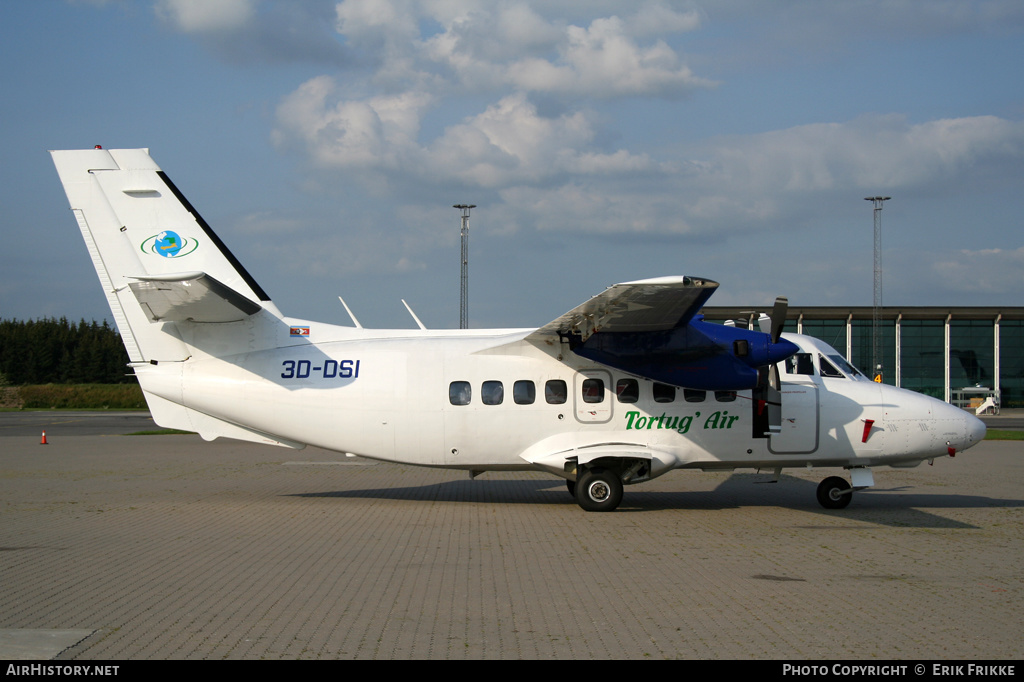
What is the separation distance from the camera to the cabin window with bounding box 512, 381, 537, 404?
1199 cm

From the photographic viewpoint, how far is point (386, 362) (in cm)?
1223

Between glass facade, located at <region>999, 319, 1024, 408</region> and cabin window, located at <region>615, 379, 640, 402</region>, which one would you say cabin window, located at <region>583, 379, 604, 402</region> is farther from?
glass facade, located at <region>999, 319, 1024, 408</region>

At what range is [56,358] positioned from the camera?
8338cm

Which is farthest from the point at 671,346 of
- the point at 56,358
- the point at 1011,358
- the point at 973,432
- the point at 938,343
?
the point at 56,358

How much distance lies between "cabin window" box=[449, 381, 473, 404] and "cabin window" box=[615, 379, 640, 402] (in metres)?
2.37

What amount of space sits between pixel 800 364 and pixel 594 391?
11.5 ft

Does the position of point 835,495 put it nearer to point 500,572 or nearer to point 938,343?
point 500,572

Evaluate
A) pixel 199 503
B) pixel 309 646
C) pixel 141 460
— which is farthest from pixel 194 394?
pixel 141 460

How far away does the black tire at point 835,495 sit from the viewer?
1242 cm

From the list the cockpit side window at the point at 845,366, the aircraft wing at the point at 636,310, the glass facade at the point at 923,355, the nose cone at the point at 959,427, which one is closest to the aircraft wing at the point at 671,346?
the aircraft wing at the point at 636,310

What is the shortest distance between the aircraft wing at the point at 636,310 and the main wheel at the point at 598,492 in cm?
222

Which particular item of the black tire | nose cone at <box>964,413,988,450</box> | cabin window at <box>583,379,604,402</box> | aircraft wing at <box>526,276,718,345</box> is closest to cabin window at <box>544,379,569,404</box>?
cabin window at <box>583,379,604,402</box>

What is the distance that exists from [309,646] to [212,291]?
256 inches

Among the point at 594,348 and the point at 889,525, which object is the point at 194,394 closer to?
the point at 594,348
